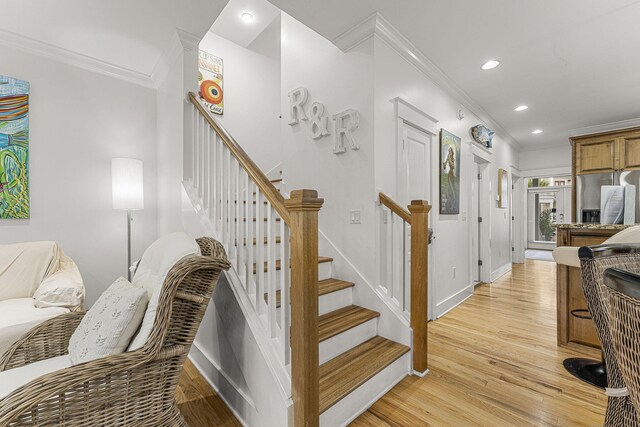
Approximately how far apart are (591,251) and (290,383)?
1330 mm

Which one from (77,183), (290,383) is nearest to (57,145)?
(77,183)

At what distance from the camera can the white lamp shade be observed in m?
2.59

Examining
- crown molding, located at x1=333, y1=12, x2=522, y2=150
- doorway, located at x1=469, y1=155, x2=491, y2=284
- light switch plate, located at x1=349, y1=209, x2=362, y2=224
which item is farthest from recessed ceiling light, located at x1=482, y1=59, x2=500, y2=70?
light switch plate, located at x1=349, y1=209, x2=362, y2=224

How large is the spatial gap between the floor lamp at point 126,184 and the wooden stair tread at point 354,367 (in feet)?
7.57

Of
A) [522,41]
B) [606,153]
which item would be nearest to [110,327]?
[522,41]

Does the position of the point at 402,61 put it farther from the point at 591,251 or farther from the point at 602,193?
the point at 602,193

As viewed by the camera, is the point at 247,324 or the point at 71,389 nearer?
the point at 71,389

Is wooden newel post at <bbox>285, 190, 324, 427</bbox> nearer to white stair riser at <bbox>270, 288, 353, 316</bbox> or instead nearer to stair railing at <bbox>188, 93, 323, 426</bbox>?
stair railing at <bbox>188, 93, 323, 426</bbox>

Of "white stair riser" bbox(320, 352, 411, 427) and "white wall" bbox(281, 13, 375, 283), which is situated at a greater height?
"white wall" bbox(281, 13, 375, 283)

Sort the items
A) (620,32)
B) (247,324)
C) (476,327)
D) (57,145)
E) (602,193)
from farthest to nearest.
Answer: (602,193)
(476,327)
(57,145)
(620,32)
(247,324)

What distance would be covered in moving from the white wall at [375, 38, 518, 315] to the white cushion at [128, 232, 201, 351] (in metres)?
1.53

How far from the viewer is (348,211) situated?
2.45 m

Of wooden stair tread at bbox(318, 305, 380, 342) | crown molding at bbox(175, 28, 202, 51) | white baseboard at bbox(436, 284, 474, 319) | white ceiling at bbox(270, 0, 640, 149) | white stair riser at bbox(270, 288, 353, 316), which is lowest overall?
white baseboard at bbox(436, 284, 474, 319)

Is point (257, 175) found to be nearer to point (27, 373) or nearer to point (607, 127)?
point (27, 373)
